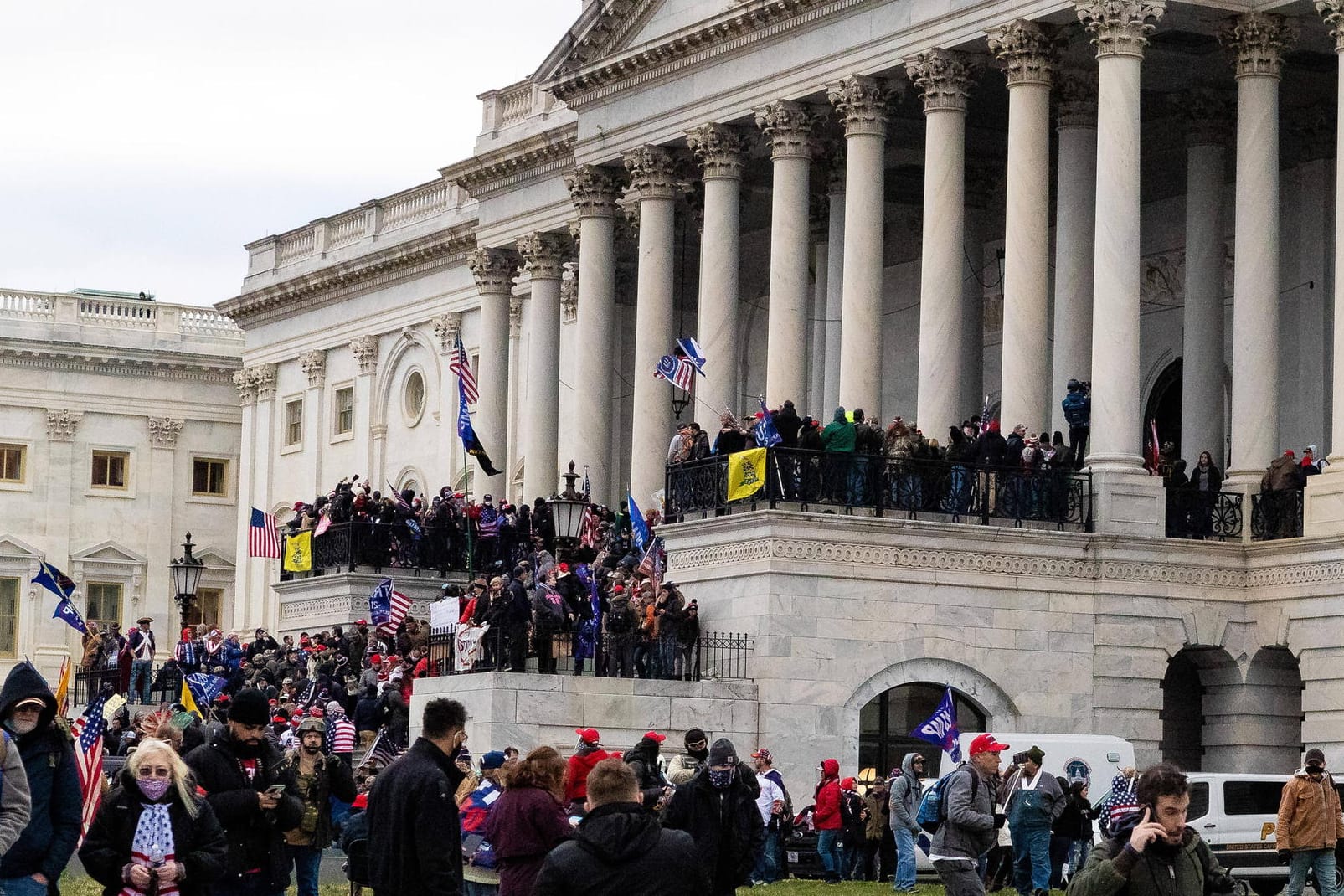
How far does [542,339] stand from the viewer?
6091cm

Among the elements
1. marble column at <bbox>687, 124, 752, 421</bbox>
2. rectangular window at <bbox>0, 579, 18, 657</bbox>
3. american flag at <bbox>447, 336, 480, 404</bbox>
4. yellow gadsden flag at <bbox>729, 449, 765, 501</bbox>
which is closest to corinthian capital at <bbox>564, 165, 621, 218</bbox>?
american flag at <bbox>447, 336, 480, 404</bbox>

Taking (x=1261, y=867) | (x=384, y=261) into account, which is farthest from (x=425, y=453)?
(x=1261, y=867)

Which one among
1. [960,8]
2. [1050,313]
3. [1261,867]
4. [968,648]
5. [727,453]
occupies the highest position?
[960,8]

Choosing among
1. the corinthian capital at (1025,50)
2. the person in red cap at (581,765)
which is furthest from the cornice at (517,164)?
the person in red cap at (581,765)

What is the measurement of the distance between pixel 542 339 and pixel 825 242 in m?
8.36

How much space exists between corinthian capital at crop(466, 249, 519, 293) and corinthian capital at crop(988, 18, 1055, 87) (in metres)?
21.7

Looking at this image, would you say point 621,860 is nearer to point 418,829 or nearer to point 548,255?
point 418,829

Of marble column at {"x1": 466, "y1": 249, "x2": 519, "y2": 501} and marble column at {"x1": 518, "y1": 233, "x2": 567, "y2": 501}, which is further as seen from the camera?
marble column at {"x1": 466, "y1": 249, "x2": 519, "y2": 501}

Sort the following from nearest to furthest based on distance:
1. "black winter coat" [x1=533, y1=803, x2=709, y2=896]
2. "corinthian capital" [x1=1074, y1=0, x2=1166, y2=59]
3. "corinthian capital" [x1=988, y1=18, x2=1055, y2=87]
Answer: "black winter coat" [x1=533, y1=803, x2=709, y2=896], "corinthian capital" [x1=1074, y1=0, x2=1166, y2=59], "corinthian capital" [x1=988, y1=18, x2=1055, y2=87]

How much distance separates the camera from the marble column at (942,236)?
144ft

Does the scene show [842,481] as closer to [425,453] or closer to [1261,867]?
[1261,867]

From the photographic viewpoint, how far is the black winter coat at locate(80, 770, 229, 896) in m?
15.1

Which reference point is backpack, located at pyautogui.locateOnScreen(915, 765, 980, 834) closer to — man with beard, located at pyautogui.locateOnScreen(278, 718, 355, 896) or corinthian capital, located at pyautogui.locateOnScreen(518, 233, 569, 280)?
man with beard, located at pyautogui.locateOnScreen(278, 718, 355, 896)

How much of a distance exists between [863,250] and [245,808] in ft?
99.4
